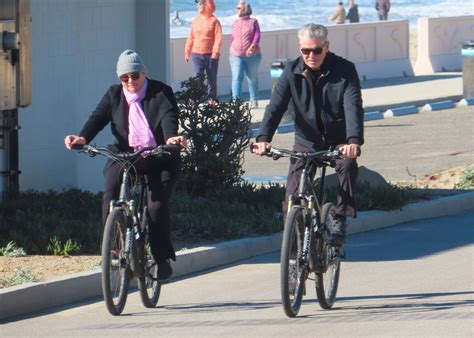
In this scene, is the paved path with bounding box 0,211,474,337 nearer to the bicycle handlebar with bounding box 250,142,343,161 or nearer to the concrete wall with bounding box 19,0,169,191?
the bicycle handlebar with bounding box 250,142,343,161

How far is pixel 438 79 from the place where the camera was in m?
32.8

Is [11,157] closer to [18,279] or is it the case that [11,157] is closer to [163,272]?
[18,279]

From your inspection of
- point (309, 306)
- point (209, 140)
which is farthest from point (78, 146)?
point (209, 140)

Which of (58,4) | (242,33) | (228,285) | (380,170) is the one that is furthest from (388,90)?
(228,285)

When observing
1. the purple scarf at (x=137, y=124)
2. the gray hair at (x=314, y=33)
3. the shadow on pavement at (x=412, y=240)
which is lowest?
the shadow on pavement at (x=412, y=240)

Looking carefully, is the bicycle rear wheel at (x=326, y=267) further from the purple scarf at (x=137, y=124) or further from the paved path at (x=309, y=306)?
the purple scarf at (x=137, y=124)

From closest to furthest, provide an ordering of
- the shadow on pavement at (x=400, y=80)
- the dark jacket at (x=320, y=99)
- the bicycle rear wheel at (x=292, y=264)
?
the bicycle rear wheel at (x=292, y=264) → the dark jacket at (x=320, y=99) → the shadow on pavement at (x=400, y=80)

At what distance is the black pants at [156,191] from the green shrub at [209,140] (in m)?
4.23

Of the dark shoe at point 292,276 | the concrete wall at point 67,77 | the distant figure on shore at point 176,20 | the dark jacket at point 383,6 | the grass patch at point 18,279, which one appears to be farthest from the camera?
the distant figure on shore at point 176,20

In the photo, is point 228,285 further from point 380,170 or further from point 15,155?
point 380,170

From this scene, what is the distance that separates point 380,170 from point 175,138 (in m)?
8.71

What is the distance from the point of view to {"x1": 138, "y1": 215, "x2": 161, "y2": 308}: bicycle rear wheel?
879 centimetres

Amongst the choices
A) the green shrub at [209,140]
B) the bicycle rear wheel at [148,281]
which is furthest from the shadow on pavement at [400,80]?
the bicycle rear wheel at [148,281]

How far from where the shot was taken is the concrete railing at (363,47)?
3108 cm
